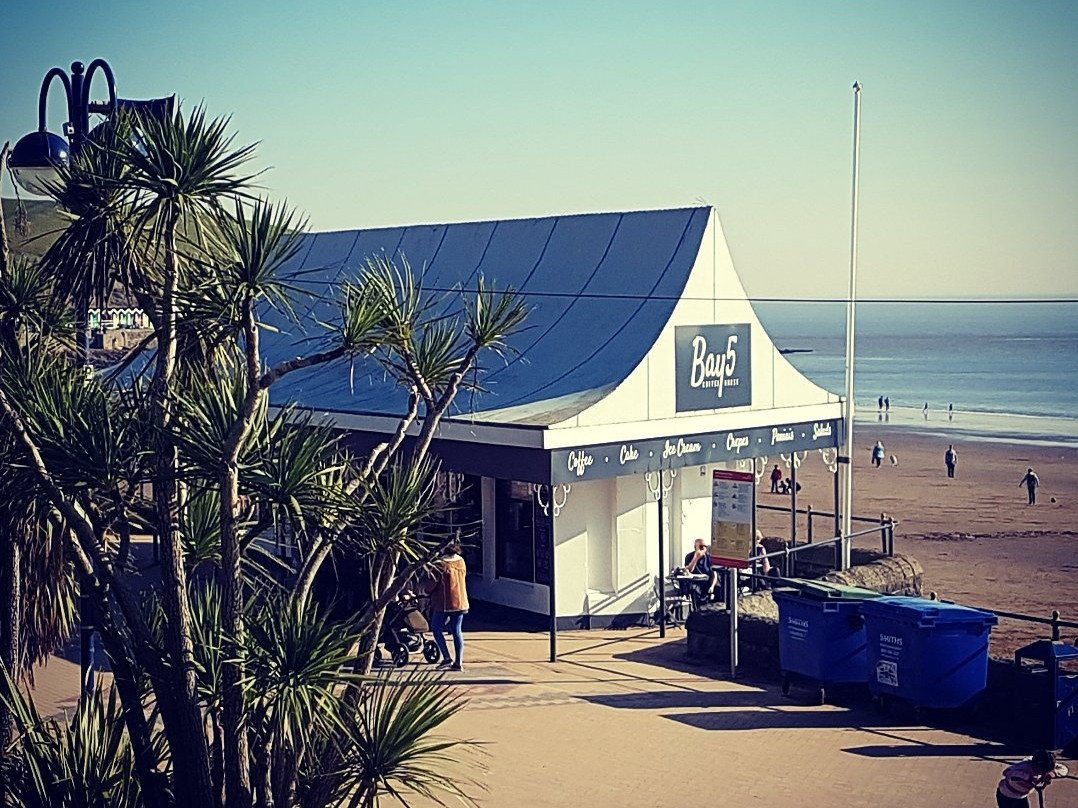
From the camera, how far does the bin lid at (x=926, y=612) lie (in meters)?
12.5

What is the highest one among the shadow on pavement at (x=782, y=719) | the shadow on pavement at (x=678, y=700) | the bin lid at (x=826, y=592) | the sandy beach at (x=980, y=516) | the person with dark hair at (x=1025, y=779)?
the bin lid at (x=826, y=592)

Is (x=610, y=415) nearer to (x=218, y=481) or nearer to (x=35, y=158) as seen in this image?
(x=35, y=158)

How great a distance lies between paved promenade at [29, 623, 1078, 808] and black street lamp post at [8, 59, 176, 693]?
4.43m

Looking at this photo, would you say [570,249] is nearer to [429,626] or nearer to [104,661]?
[429,626]

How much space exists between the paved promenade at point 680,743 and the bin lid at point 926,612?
3.22ft

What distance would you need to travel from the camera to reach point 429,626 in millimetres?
15586

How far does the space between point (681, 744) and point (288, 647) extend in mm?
6437

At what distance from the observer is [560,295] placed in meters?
19.3

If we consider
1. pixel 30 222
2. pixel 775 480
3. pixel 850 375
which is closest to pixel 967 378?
pixel 775 480

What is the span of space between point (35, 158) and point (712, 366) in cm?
1078

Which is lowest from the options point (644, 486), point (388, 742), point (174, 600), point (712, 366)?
point (388, 742)

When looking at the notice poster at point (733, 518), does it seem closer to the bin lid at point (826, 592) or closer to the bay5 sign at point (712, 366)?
the bin lid at point (826, 592)

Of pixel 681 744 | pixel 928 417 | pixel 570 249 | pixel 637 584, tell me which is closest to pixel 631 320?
pixel 570 249

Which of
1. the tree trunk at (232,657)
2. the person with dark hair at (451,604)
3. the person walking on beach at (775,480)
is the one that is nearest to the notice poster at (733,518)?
the person with dark hair at (451,604)
